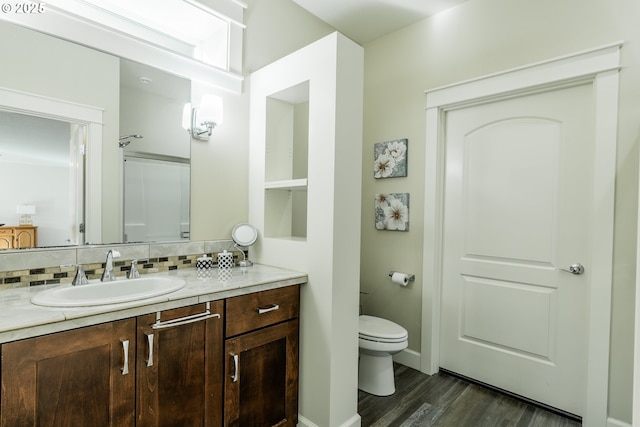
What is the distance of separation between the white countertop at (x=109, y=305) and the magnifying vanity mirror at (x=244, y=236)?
12.2 inches

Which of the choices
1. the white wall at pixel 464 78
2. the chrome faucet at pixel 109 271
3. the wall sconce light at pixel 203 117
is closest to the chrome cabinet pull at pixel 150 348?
the chrome faucet at pixel 109 271

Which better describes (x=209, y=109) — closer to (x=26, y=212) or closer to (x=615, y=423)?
(x=26, y=212)

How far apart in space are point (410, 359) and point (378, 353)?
0.59m

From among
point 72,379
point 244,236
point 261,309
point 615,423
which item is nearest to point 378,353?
point 261,309

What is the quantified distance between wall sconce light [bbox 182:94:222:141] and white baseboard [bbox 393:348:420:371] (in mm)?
2227

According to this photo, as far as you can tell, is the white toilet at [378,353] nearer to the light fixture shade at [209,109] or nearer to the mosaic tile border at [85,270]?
the mosaic tile border at [85,270]

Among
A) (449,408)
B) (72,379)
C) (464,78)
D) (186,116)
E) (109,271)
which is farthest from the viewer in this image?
(464,78)

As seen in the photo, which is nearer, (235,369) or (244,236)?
(235,369)

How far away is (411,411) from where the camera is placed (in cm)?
206

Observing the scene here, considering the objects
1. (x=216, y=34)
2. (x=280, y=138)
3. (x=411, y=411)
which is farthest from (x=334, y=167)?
(x=411, y=411)

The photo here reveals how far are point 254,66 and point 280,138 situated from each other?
53cm

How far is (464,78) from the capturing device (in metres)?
2.38

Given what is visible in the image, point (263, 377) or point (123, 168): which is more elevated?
point (123, 168)

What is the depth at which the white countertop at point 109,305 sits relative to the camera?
1006 mm
